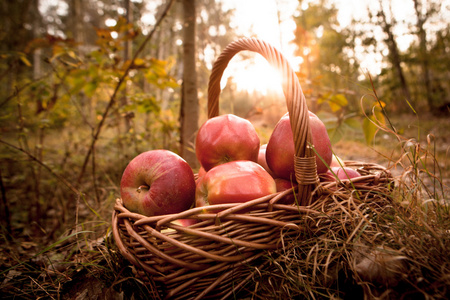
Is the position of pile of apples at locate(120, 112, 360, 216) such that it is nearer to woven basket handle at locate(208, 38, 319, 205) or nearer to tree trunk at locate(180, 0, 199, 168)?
woven basket handle at locate(208, 38, 319, 205)

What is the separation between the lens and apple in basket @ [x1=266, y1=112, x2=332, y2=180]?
1.12 metres

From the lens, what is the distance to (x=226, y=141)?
1193 millimetres

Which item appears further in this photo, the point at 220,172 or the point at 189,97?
the point at 189,97

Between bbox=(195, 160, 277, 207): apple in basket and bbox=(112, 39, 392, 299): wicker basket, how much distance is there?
9 centimetres

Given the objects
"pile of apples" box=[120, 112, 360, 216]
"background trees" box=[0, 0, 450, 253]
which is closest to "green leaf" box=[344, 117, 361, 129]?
"background trees" box=[0, 0, 450, 253]

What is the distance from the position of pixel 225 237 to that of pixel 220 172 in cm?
31

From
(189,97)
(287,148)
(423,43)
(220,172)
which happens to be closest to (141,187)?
(220,172)

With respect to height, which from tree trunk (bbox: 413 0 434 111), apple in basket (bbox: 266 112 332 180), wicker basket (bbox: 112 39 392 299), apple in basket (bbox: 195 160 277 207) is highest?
tree trunk (bbox: 413 0 434 111)

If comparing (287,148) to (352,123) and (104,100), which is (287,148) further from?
(104,100)

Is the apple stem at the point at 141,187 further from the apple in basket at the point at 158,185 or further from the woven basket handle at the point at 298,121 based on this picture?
the woven basket handle at the point at 298,121

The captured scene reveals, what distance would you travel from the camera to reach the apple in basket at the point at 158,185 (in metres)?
1.07

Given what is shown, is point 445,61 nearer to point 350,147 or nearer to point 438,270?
point 350,147

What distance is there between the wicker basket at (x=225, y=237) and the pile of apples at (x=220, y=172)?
0.13m

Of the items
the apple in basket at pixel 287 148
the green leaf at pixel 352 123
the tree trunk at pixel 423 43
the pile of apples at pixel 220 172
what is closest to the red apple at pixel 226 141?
the pile of apples at pixel 220 172
